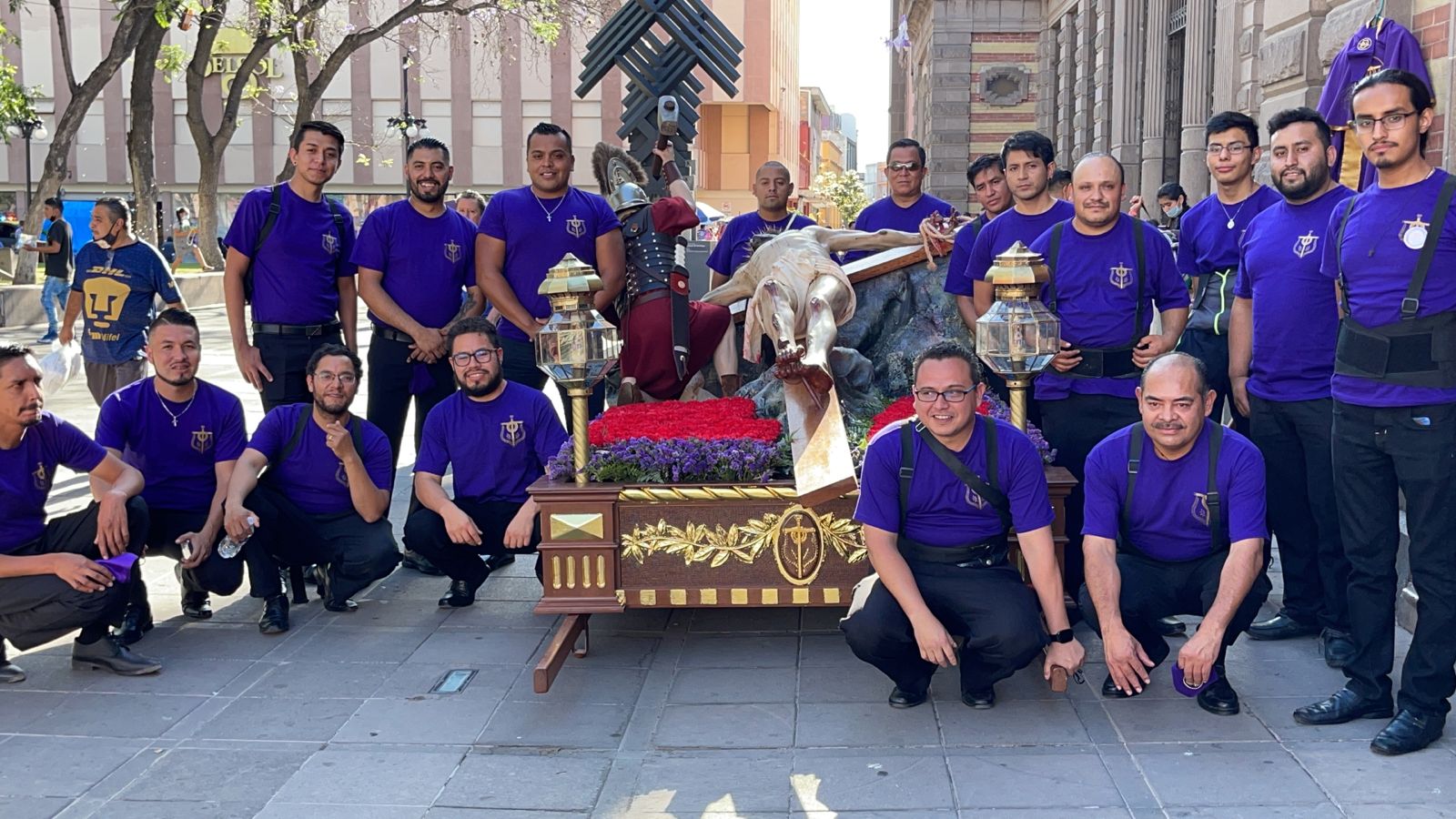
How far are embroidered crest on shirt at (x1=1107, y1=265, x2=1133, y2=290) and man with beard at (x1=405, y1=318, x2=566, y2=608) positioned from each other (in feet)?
7.56

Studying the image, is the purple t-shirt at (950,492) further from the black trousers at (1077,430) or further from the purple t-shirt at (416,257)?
the purple t-shirt at (416,257)

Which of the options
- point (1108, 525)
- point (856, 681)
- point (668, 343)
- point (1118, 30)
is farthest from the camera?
point (1118, 30)

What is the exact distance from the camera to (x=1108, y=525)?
4.54 metres

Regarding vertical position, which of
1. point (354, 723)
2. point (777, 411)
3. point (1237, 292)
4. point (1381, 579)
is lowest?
point (354, 723)

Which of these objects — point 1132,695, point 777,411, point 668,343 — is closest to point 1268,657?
point 1132,695

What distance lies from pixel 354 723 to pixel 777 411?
87.8 inches

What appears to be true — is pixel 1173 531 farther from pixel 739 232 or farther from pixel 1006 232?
pixel 739 232

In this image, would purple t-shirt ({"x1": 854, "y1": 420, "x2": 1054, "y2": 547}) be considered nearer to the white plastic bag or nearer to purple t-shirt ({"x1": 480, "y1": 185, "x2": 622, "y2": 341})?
purple t-shirt ({"x1": 480, "y1": 185, "x2": 622, "y2": 341})

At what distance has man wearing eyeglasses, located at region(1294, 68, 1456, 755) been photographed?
4133mm

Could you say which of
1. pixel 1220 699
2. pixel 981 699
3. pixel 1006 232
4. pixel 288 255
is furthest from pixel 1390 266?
pixel 288 255

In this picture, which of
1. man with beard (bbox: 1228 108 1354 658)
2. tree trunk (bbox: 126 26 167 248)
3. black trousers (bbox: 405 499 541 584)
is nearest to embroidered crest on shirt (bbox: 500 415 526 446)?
black trousers (bbox: 405 499 541 584)

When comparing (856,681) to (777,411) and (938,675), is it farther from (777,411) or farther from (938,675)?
(777,411)

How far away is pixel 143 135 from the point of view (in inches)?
784

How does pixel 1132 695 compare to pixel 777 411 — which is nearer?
pixel 1132 695
